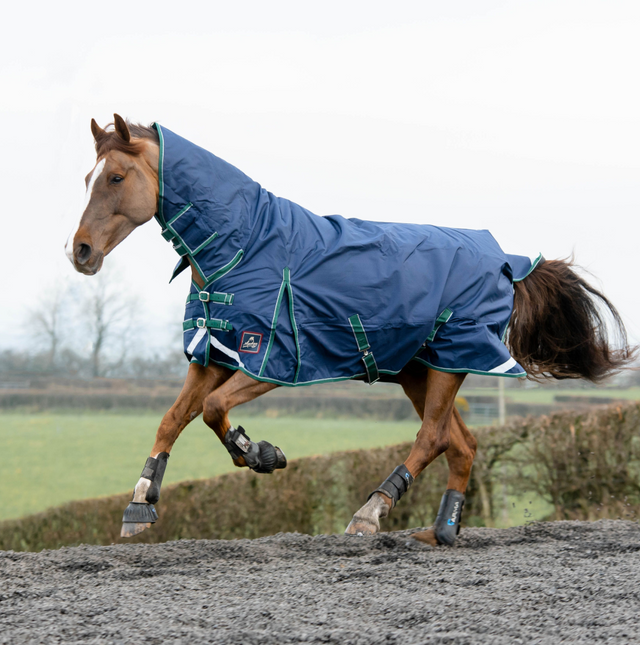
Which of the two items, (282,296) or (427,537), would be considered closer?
(282,296)

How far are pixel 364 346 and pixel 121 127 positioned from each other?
154 centimetres

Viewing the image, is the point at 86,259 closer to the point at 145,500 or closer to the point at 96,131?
the point at 96,131

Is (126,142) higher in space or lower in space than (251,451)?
higher

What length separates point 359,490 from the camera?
591 centimetres

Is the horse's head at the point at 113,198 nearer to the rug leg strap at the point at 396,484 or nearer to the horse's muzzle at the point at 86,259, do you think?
the horse's muzzle at the point at 86,259

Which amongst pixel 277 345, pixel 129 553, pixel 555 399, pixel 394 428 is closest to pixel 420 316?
pixel 277 345

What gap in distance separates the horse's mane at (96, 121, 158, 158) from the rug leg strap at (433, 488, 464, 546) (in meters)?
2.45

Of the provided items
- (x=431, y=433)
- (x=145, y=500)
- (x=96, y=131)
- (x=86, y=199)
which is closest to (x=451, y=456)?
(x=431, y=433)

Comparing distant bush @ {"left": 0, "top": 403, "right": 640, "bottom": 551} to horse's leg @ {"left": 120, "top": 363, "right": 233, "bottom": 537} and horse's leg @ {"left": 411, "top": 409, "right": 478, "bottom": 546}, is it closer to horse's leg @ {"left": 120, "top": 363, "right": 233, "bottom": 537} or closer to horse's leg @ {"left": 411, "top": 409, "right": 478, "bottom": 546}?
horse's leg @ {"left": 411, "top": 409, "right": 478, "bottom": 546}

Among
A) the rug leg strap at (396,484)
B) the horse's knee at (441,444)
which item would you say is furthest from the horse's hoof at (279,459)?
the horse's knee at (441,444)

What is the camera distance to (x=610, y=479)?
584cm

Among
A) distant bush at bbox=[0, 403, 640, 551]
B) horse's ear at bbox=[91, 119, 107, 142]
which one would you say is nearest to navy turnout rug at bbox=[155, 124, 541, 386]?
horse's ear at bbox=[91, 119, 107, 142]

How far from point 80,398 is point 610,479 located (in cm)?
750

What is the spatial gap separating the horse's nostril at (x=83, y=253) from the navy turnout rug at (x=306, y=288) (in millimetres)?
365
